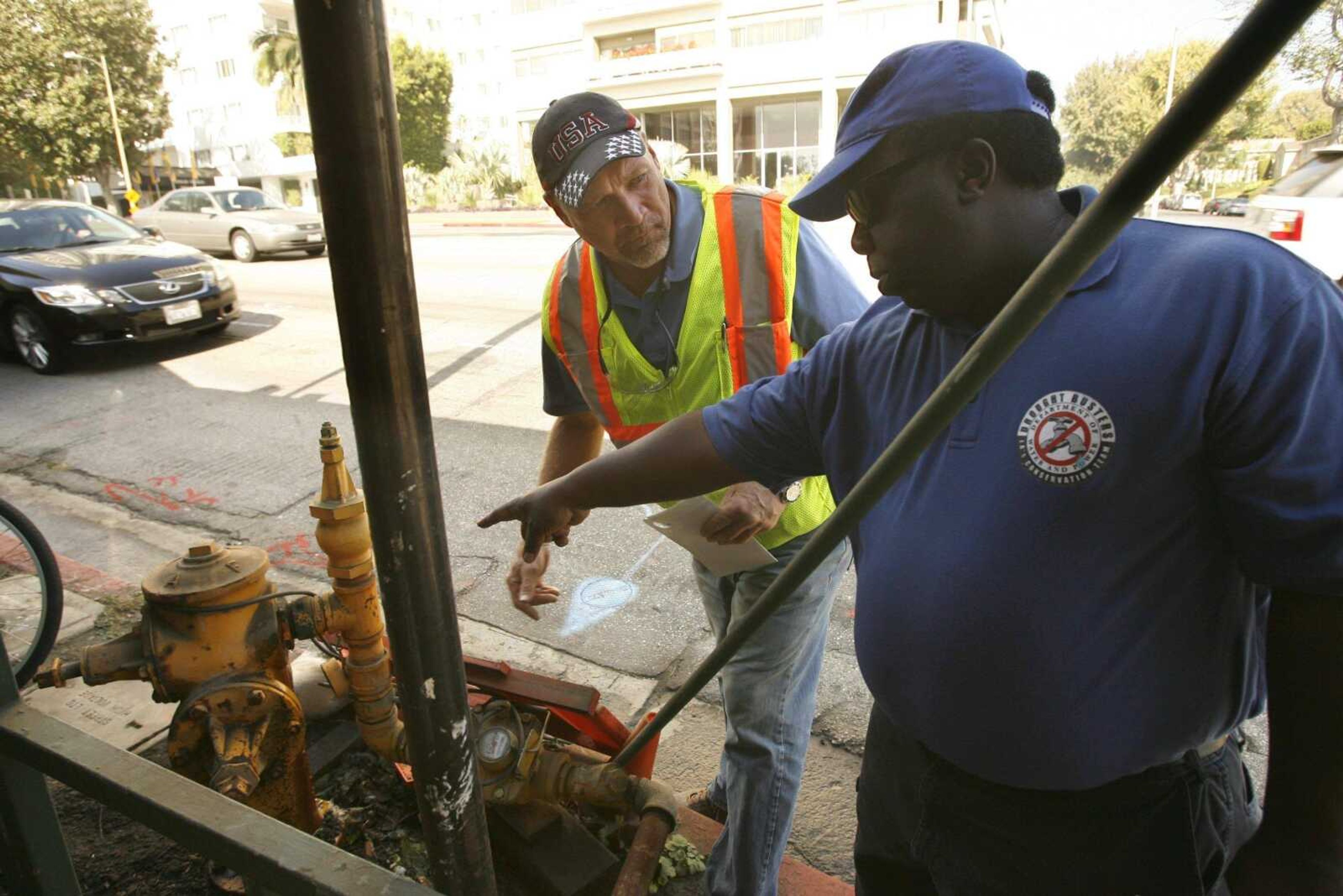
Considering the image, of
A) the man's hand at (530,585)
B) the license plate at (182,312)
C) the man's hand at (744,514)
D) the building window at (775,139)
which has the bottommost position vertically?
the license plate at (182,312)

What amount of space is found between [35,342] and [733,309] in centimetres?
903

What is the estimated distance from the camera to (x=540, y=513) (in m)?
1.80

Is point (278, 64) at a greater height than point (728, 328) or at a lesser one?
greater

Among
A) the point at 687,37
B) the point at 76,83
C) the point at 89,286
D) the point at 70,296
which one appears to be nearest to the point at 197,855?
the point at 70,296

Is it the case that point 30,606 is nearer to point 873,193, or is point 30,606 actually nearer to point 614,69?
point 873,193

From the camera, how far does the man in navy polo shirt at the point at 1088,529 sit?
103cm

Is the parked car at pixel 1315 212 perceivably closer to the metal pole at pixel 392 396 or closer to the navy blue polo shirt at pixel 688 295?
the navy blue polo shirt at pixel 688 295

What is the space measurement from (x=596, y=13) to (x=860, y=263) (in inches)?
1217

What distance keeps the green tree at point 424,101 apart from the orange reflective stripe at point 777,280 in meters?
40.2

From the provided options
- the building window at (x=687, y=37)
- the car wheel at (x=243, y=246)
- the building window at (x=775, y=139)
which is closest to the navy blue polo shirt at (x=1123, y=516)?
the car wheel at (x=243, y=246)

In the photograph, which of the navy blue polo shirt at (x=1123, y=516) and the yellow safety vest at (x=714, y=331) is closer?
the navy blue polo shirt at (x=1123, y=516)

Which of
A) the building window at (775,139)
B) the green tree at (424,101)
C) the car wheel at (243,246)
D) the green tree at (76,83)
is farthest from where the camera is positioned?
the green tree at (424,101)

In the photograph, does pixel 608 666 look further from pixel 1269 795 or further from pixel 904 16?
pixel 904 16

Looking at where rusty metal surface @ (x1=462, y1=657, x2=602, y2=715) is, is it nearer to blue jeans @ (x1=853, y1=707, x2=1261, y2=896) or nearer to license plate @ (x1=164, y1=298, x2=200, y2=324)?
blue jeans @ (x1=853, y1=707, x2=1261, y2=896)
